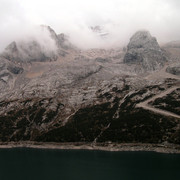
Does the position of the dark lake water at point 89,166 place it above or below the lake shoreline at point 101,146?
below

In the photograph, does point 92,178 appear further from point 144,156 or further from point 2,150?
point 2,150

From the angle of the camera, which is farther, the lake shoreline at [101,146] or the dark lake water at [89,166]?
the lake shoreline at [101,146]

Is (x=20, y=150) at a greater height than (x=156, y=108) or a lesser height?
lesser

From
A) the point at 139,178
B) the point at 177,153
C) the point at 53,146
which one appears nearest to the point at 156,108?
the point at 177,153

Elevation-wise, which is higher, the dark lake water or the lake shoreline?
the lake shoreline

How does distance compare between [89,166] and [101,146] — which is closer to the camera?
[89,166]
